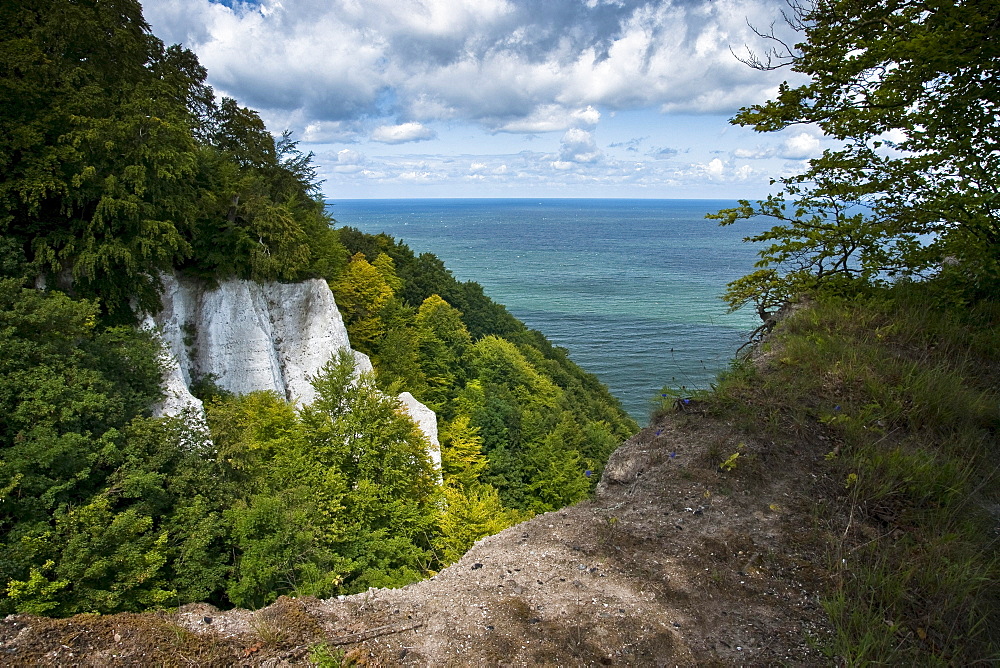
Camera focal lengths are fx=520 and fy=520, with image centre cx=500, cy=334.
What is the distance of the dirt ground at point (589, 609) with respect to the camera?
12.7 ft

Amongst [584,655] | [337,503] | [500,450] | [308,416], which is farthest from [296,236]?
[584,655]

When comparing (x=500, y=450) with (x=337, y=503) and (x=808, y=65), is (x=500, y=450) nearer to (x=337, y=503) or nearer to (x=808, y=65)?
(x=337, y=503)

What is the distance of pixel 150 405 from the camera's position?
15.2 meters

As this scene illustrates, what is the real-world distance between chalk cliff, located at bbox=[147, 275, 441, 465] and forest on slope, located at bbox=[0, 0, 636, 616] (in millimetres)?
815

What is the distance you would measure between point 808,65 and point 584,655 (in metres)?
8.09

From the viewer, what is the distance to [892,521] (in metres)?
4.46

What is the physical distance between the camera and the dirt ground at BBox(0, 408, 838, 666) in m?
3.87

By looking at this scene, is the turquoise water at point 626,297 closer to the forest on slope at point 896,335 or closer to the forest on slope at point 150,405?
the forest on slope at point 896,335

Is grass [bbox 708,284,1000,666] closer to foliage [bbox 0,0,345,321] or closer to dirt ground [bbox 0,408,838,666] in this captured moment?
dirt ground [bbox 0,408,838,666]

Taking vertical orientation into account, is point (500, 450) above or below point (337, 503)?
below

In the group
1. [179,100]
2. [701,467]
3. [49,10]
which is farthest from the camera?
[179,100]

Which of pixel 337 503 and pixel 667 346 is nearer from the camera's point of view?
pixel 337 503

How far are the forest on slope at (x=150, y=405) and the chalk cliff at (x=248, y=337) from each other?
0.81 metres

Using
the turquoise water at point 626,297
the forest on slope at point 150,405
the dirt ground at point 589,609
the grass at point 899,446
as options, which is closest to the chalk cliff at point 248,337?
the forest on slope at point 150,405
